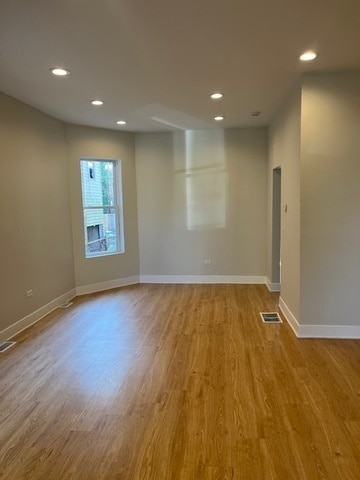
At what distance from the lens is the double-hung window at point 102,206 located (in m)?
5.75

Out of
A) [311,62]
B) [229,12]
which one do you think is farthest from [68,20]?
[311,62]

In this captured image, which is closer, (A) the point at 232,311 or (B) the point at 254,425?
Result: (B) the point at 254,425

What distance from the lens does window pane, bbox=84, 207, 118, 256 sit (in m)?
5.79

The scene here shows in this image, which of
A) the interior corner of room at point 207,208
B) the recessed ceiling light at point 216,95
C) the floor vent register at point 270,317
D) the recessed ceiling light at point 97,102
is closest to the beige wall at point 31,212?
the interior corner of room at point 207,208

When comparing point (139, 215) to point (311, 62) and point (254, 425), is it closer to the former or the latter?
point (311, 62)

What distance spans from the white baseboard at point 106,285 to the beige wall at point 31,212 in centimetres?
30

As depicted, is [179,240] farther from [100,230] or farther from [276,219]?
[276,219]

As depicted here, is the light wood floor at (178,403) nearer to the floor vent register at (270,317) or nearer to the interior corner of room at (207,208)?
the floor vent register at (270,317)

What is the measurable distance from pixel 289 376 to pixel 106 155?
4.42 m

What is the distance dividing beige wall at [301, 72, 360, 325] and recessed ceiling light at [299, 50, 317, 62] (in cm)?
40

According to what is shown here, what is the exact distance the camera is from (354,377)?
9.33 feet

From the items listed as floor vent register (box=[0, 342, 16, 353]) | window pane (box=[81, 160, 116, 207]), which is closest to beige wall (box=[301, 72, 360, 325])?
floor vent register (box=[0, 342, 16, 353])

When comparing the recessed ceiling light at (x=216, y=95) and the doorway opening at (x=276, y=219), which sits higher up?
the recessed ceiling light at (x=216, y=95)

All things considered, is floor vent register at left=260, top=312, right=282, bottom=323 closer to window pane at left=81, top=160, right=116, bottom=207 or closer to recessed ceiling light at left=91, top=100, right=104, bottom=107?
window pane at left=81, top=160, right=116, bottom=207
